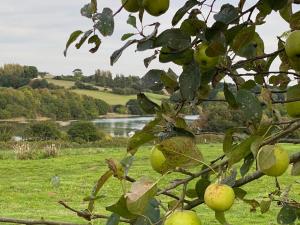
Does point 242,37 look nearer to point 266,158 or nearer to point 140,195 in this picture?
point 266,158

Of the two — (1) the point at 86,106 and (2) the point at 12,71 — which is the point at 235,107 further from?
(2) the point at 12,71

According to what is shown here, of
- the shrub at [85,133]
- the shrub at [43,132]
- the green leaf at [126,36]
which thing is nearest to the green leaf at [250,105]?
the green leaf at [126,36]

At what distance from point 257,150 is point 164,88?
645 millimetres

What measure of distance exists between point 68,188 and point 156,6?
1593cm

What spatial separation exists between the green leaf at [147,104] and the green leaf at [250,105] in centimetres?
31

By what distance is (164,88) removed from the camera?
161 centimetres

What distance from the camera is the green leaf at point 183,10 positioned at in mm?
1335

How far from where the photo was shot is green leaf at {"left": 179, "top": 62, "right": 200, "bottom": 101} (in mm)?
1254

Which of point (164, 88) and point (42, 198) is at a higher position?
point (164, 88)

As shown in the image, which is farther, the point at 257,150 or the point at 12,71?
the point at 12,71

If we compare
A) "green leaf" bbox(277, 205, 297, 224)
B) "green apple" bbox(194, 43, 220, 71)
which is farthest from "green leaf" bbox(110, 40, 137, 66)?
"green leaf" bbox(277, 205, 297, 224)

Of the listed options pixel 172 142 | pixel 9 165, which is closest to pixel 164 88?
pixel 172 142

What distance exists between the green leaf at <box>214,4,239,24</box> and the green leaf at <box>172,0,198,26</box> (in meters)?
0.08

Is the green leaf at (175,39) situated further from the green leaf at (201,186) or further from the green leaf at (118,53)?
the green leaf at (201,186)
